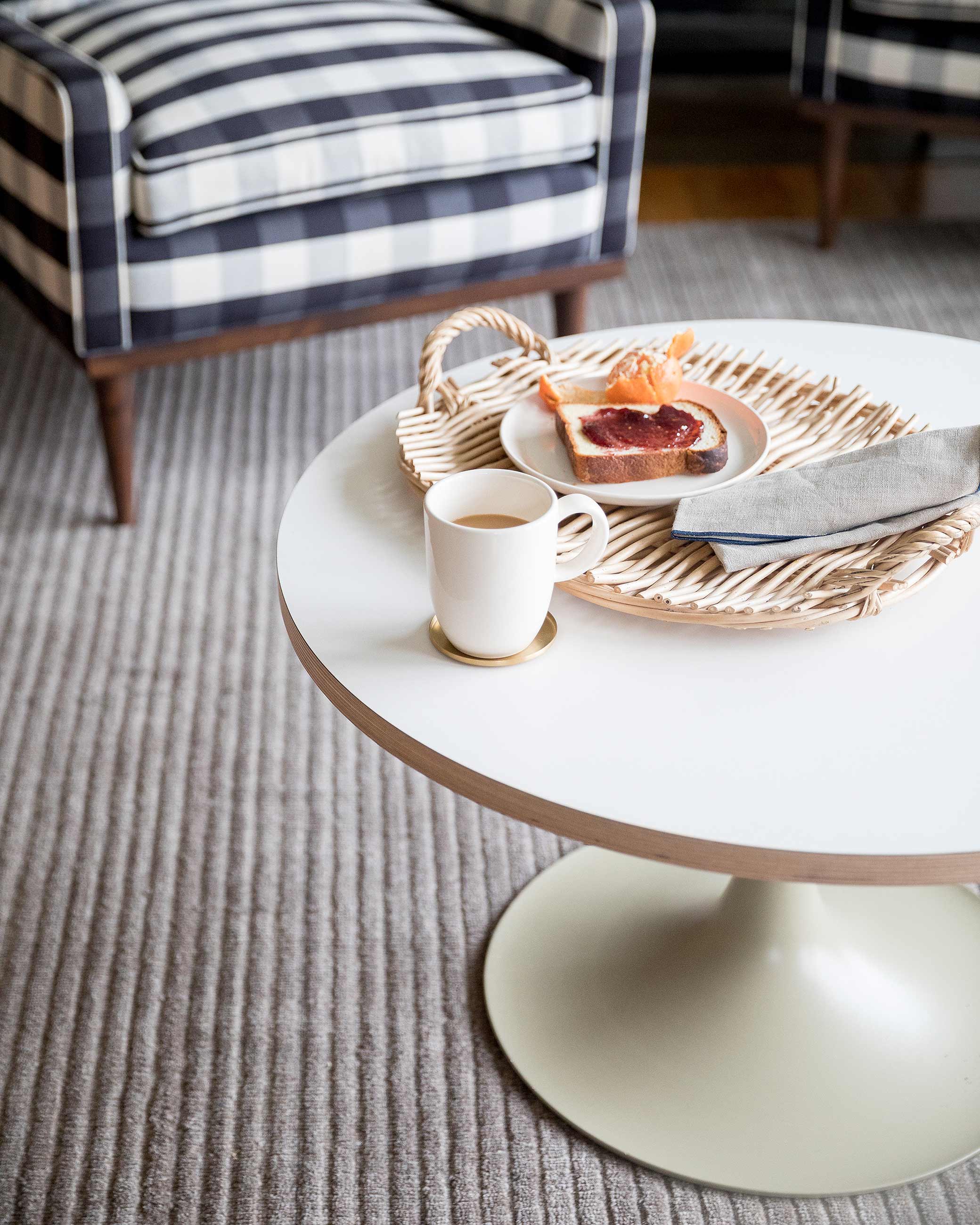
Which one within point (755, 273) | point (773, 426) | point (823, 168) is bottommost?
point (755, 273)

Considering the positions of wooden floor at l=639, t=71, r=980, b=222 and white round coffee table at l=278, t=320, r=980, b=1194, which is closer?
white round coffee table at l=278, t=320, r=980, b=1194

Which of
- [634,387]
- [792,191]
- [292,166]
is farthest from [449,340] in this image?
[792,191]

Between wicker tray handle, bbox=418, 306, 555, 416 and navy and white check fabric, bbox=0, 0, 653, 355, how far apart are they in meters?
0.71

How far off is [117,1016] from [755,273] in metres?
1.91

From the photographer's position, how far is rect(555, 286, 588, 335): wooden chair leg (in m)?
1.89

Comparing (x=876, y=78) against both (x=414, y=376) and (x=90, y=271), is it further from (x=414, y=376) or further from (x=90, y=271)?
(x=90, y=271)

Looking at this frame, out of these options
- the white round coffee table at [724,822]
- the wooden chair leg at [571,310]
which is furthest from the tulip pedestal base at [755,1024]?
the wooden chair leg at [571,310]

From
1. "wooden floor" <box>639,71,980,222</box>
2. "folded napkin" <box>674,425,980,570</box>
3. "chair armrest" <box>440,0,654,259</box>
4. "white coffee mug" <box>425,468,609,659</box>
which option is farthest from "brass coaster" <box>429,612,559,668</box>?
"wooden floor" <box>639,71,980,222</box>

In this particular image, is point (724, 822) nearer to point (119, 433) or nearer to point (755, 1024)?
point (755, 1024)

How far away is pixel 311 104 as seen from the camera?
1567mm

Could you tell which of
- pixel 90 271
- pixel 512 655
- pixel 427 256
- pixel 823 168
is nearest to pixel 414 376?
pixel 427 256

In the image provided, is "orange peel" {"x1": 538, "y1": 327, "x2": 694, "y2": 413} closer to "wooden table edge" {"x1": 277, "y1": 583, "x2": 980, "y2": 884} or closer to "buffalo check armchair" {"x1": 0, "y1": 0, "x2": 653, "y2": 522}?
"wooden table edge" {"x1": 277, "y1": 583, "x2": 980, "y2": 884}

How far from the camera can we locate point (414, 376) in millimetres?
2072

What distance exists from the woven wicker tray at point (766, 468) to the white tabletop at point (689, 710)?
0.10ft
